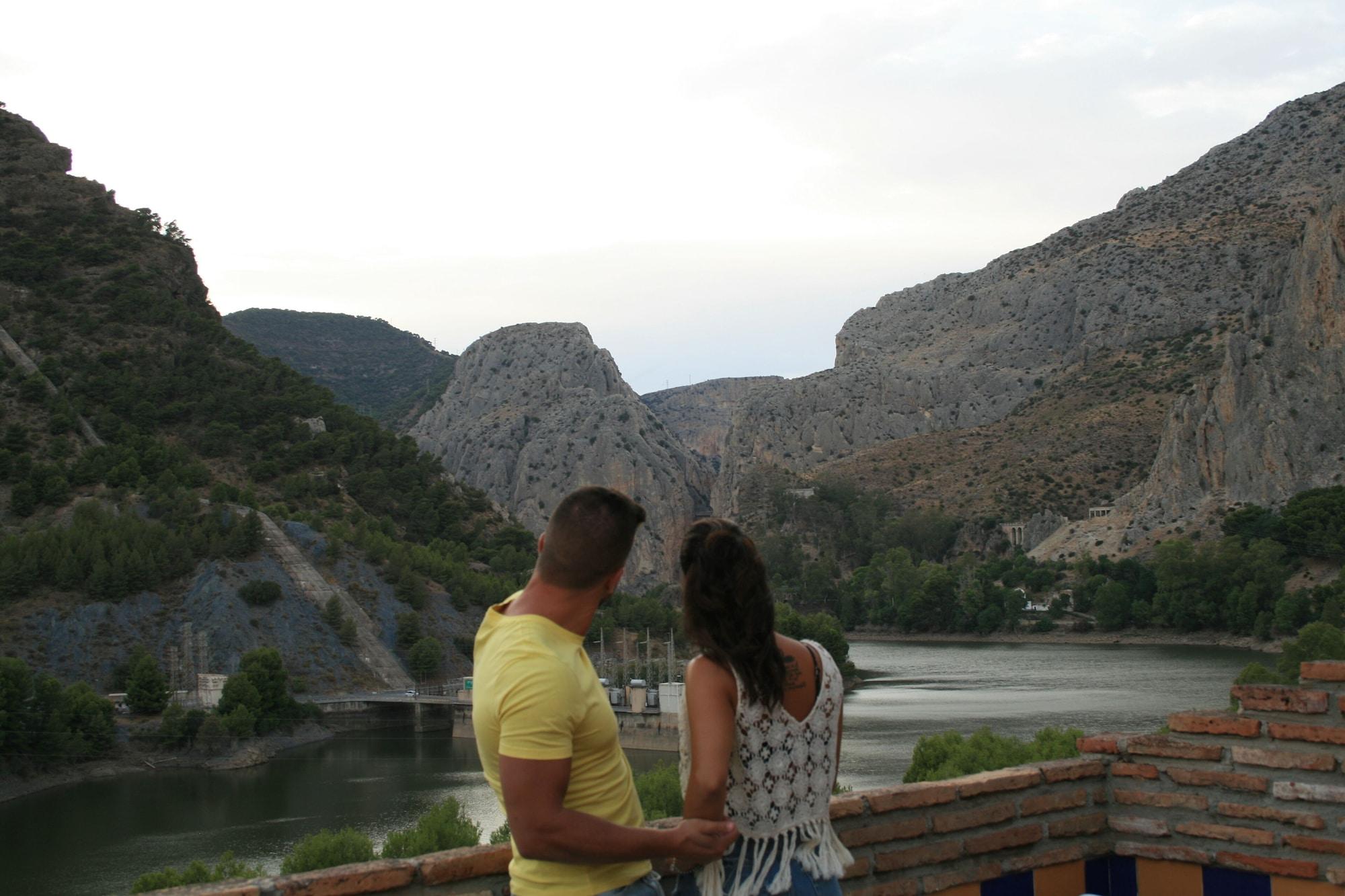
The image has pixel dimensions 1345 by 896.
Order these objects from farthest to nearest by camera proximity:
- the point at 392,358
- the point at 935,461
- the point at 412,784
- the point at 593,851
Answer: the point at 392,358, the point at 935,461, the point at 412,784, the point at 593,851

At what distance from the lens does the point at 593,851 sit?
295 centimetres

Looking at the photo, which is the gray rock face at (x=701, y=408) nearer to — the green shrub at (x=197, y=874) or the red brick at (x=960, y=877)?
the green shrub at (x=197, y=874)

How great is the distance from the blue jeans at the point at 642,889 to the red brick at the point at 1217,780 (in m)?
2.52

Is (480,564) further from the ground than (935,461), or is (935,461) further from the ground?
(935,461)

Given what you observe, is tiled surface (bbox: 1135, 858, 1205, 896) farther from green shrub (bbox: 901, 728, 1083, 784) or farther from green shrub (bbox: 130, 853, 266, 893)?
green shrub (bbox: 901, 728, 1083, 784)

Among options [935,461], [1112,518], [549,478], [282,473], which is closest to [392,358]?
[549,478]

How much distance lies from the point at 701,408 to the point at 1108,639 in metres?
122

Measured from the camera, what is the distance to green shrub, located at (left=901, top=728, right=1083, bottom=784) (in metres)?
27.4

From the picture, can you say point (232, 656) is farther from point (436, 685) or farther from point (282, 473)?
point (282, 473)

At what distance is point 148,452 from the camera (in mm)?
64750

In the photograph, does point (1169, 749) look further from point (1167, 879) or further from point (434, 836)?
point (434, 836)

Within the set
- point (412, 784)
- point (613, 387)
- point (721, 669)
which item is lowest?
point (412, 784)

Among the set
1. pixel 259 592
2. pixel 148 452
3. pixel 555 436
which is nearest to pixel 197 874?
pixel 259 592

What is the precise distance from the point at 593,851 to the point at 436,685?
57.5m
